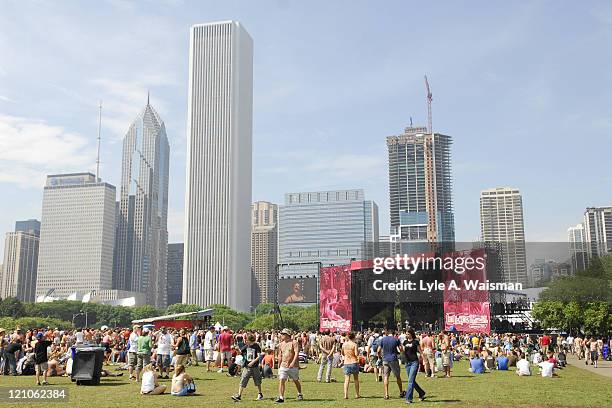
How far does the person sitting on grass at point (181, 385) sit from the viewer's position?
13941mm

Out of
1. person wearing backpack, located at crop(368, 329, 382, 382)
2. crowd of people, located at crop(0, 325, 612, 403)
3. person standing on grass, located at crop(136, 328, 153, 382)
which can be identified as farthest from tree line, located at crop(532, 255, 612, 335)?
person standing on grass, located at crop(136, 328, 153, 382)

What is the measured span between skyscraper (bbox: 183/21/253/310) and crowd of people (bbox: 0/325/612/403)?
481 ft

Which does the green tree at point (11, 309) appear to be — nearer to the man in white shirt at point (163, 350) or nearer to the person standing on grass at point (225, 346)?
the person standing on grass at point (225, 346)

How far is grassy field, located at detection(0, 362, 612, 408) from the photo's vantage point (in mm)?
12562

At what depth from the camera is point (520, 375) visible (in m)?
21.1

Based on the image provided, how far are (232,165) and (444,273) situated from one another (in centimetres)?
14086

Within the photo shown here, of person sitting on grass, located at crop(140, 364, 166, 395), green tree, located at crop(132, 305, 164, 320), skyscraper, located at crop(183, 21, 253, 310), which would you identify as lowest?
green tree, located at crop(132, 305, 164, 320)

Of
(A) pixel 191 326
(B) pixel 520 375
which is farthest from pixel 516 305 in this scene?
(B) pixel 520 375

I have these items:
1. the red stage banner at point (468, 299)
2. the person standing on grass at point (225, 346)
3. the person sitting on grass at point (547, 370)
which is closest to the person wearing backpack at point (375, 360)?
the person standing on grass at point (225, 346)

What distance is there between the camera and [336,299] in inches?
1793

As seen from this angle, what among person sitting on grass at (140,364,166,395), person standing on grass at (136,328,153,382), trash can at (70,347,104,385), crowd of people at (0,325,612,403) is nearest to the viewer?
crowd of people at (0,325,612,403)

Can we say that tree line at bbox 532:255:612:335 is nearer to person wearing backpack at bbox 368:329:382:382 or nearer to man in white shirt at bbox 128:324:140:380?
person wearing backpack at bbox 368:329:382:382

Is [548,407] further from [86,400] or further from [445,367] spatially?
[86,400]

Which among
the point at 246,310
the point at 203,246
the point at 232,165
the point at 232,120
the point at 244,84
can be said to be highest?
the point at 244,84
